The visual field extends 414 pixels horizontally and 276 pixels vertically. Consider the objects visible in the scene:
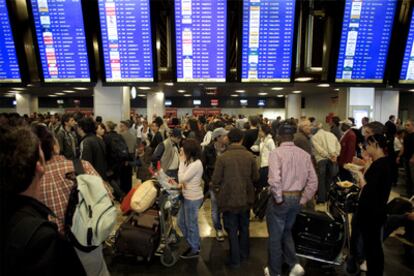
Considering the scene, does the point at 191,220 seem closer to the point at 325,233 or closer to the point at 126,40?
the point at 325,233

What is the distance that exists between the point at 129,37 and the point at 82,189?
4.27 meters

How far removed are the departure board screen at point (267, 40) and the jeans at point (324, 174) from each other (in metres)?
1.86

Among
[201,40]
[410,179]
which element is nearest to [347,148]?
[410,179]

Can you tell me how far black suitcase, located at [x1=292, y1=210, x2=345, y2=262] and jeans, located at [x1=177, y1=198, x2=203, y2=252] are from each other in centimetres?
120

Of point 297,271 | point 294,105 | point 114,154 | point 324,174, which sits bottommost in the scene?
point 297,271

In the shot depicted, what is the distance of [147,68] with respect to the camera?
236 inches

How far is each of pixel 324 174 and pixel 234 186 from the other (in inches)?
136

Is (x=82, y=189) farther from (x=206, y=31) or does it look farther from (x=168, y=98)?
(x=168, y=98)

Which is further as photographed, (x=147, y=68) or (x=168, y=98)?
(x=168, y=98)

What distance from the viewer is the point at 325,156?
252 inches

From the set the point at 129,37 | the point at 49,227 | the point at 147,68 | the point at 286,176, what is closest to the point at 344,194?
the point at 286,176

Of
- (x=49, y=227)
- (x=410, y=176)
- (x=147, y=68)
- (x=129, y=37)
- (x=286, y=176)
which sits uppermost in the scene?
(x=129, y=37)

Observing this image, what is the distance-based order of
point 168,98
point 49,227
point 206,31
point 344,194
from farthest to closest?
point 168,98 → point 206,31 → point 344,194 → point 49,227

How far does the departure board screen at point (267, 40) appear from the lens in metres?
5.71
